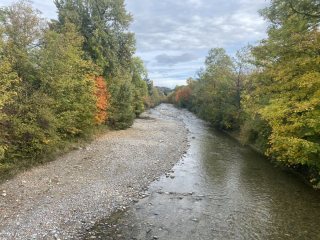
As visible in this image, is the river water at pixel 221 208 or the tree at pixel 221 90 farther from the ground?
the tree at pixel 221 90

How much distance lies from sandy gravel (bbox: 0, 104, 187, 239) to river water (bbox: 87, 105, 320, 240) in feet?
3.03

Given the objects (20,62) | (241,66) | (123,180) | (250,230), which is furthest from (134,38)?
(250,230)

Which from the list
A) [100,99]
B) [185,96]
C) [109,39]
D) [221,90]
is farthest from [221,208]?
[185,96]

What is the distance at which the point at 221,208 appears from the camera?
1492 centimetres

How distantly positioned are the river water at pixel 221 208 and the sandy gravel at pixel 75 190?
92 centimetres

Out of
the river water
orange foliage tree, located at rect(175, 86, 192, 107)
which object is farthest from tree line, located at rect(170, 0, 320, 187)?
orange foliage tree, located at rect(175, 86, 192, 107)

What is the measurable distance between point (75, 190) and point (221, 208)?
7769mm

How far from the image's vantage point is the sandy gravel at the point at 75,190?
1205 cm

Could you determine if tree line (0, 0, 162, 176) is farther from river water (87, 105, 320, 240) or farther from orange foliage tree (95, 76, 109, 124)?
river water (87, 105, 320, 240)

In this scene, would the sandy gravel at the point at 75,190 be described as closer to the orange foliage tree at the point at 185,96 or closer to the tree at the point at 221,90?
the tree at the point at 221,90

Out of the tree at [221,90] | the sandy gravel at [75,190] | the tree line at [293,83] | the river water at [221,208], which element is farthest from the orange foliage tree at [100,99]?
the tree at [221,90]

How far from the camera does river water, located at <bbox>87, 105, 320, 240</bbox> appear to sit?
12320 millimetres

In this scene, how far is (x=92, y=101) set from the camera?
28922 millimetres

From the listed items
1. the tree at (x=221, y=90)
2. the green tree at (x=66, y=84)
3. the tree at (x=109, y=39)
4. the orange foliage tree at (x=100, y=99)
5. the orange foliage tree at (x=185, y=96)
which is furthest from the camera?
the orange foliage tree at (x=185, y=96)
